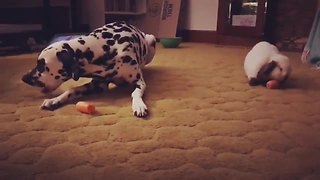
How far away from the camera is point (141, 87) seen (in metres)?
1.50

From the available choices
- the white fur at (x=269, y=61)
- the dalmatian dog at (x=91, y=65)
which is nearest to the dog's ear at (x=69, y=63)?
the dalmatian dog at (x=91, y=65)

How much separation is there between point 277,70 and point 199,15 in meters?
1.85

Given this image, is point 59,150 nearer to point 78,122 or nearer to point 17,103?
point 78,122

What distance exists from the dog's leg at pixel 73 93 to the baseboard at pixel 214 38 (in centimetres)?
186

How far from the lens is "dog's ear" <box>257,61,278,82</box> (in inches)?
64.4

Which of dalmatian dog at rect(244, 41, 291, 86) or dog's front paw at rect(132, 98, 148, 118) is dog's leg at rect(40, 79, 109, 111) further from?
dalmatian dog at rect(244, 41, 291, 86)

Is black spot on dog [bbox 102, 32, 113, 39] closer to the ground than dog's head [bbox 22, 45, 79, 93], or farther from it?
farther from it

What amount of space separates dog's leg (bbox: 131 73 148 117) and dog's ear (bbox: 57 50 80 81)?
25cm

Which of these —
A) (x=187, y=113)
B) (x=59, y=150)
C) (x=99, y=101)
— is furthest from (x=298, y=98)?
(x=59, y=150)

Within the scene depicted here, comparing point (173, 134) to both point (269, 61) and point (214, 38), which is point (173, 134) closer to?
point (269, 61)

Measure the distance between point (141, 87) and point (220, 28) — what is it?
6.33ft

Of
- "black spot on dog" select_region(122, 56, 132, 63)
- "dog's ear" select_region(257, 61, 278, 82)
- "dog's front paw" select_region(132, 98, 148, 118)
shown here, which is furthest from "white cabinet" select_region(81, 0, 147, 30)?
"dog's front paw" select_region(132, 98, 148, 118)

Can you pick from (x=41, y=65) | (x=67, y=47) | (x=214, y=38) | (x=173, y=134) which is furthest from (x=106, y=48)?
(x=214, y=38)

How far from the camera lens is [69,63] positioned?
139cm
